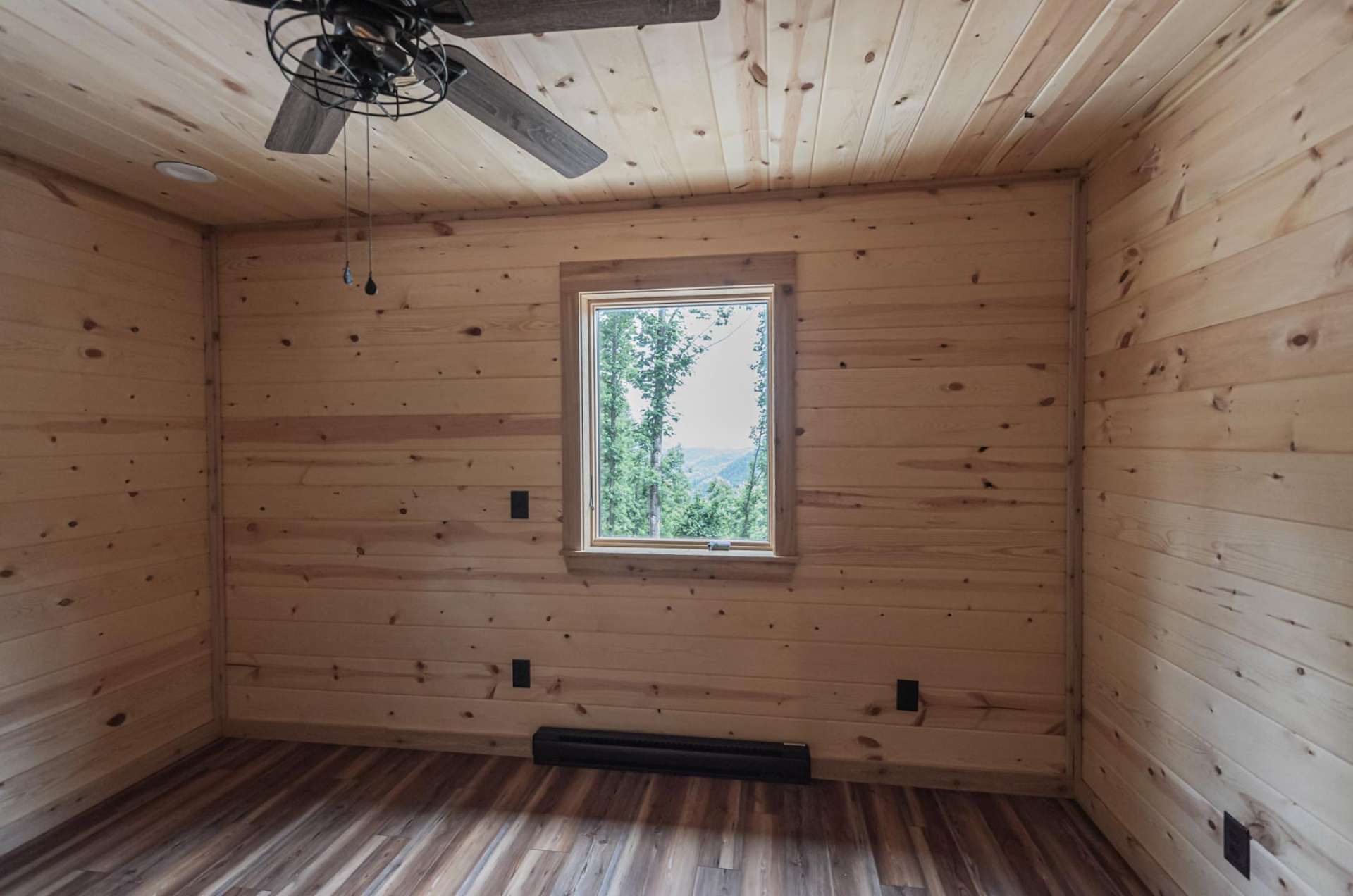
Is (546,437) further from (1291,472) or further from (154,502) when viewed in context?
(1291,472)

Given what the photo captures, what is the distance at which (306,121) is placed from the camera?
4.22 ft

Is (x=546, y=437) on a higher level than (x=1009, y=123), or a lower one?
lower

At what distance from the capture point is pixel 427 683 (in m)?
2.47

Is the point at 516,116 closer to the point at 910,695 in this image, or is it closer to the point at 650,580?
the point at 650,580

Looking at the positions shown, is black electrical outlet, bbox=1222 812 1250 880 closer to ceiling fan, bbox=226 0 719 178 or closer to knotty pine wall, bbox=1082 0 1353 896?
knotty pine wall, bbox=1082 0 1353 896

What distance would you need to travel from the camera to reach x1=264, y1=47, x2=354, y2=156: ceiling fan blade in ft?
3.93

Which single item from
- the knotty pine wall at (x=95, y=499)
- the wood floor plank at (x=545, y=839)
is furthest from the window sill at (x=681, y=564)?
the knotty pine wall at (x=95, y=499)

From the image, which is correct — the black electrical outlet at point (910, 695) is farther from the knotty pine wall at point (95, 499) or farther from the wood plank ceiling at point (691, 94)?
the knotty pine wall at point (95, 499)

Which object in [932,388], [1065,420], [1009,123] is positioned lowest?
[1065,420]

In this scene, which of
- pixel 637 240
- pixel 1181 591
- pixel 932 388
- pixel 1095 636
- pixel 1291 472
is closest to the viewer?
pixel 1291 472

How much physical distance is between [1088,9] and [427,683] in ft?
10.4

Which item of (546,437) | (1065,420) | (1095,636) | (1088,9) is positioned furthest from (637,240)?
(1095,636)

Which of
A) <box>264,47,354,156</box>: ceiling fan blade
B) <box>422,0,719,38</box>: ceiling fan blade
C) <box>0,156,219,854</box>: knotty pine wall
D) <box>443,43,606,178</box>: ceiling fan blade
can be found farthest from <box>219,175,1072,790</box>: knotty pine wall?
<box>422,0,719,38</box>: ceiling fan blade

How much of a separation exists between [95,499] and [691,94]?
2678mm
